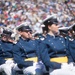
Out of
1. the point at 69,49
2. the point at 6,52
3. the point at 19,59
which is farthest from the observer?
the point at 6,52

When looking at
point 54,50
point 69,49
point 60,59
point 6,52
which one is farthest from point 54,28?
point 6,52

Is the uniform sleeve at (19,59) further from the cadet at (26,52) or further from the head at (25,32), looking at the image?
the head at (25,32)

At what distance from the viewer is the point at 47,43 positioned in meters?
8.69

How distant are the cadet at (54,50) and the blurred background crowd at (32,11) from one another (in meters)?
17.0

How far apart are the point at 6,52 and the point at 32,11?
18.7 meters

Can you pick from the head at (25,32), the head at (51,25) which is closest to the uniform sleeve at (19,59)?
the head at (25,32)

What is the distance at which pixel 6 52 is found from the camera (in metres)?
11.3

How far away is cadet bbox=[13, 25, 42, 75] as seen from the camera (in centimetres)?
938

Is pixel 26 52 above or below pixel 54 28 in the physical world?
below

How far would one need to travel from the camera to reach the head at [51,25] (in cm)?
862

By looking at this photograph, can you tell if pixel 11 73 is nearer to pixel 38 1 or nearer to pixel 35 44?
pixel 35 44

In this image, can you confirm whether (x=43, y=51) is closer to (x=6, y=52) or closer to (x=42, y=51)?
(x=42, y=51)

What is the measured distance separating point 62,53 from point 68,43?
0.29 meters

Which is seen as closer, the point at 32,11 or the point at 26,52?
the point at 26,52
